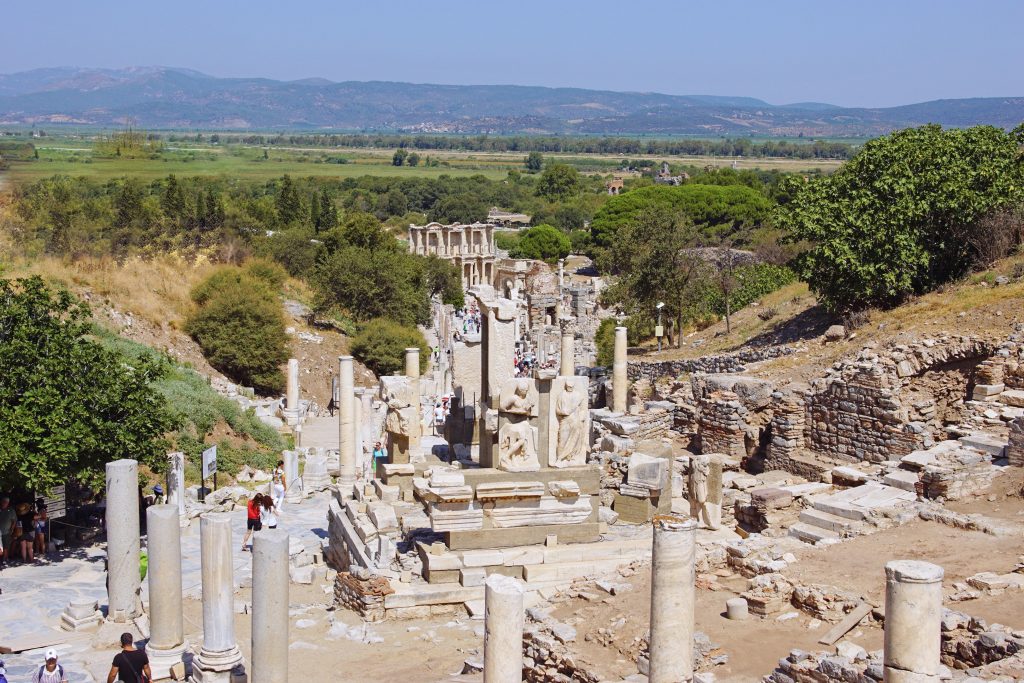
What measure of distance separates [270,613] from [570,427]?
19.3ft

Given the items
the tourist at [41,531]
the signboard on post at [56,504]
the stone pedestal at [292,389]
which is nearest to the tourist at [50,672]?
the tourist at [41,531]

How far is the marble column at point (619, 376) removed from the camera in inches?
939

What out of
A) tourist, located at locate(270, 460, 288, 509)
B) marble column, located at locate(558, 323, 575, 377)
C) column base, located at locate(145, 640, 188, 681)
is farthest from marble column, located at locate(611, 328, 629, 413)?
column base, located at locate(145, 640, 188, 681)

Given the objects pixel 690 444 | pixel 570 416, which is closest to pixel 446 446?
pixel 570 416

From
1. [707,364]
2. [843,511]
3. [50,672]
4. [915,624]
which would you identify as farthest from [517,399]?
[707,364]

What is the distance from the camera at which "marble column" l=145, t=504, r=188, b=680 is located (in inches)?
492

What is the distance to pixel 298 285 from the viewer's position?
49844 millimetres

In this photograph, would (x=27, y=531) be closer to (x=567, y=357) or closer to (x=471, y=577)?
(x=471, y=577)

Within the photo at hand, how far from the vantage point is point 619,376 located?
24.1 metres

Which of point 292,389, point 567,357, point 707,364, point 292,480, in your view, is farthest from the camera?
point 292,389

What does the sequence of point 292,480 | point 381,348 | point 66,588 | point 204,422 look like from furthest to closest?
point 381,348 < point 204,422 < point 292,480 < point 66,588

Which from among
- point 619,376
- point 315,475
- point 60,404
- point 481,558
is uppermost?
point 60,404

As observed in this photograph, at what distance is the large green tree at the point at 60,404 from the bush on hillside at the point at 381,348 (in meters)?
22.8

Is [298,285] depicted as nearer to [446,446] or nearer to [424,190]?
[446,446]
